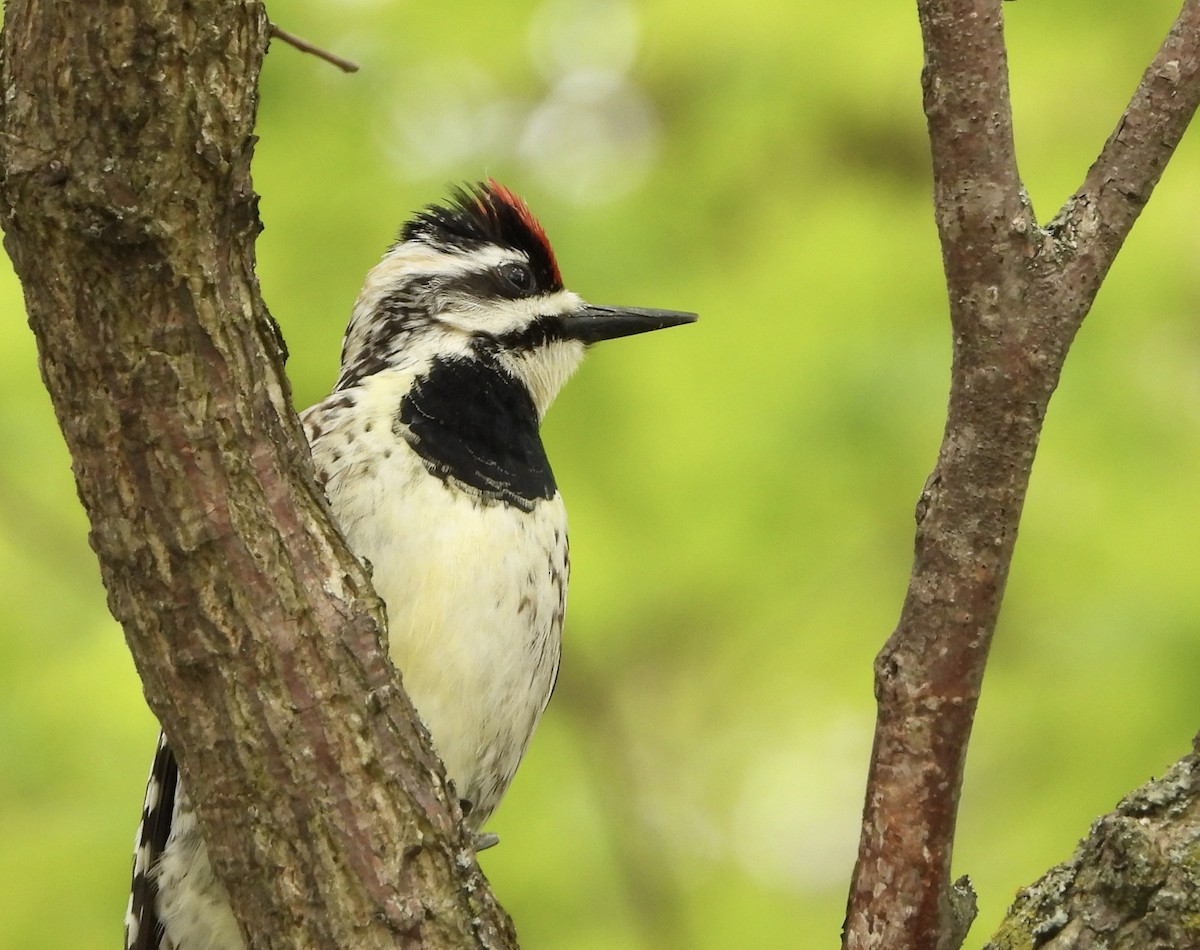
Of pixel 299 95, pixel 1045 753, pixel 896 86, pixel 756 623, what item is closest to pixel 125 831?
pixel 756 623

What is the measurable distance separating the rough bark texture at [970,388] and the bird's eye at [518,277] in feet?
5.75

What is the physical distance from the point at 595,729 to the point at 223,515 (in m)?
2.89

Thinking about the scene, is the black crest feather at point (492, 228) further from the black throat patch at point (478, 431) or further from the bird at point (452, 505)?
the black throat patch at point (478, 431)

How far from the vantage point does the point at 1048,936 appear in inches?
90.7

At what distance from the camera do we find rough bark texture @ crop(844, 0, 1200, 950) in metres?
2.31

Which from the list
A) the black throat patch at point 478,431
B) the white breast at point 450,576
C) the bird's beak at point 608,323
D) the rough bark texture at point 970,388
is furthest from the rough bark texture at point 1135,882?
the bird's beak at point 608,323

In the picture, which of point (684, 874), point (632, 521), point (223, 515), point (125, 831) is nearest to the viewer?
point (223, 515)

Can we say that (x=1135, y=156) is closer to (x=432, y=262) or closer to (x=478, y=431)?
(x=478, y=431)

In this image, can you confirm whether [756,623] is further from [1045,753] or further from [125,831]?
[125,831]

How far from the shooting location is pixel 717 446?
447 cm

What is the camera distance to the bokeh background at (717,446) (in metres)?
4.34

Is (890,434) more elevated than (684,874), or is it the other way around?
(890,434)

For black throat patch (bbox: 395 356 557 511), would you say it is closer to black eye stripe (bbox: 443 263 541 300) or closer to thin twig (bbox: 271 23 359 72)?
black eye stripe (bbox: 443 263 541 300)

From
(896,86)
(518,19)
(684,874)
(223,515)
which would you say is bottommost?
(223,515)
